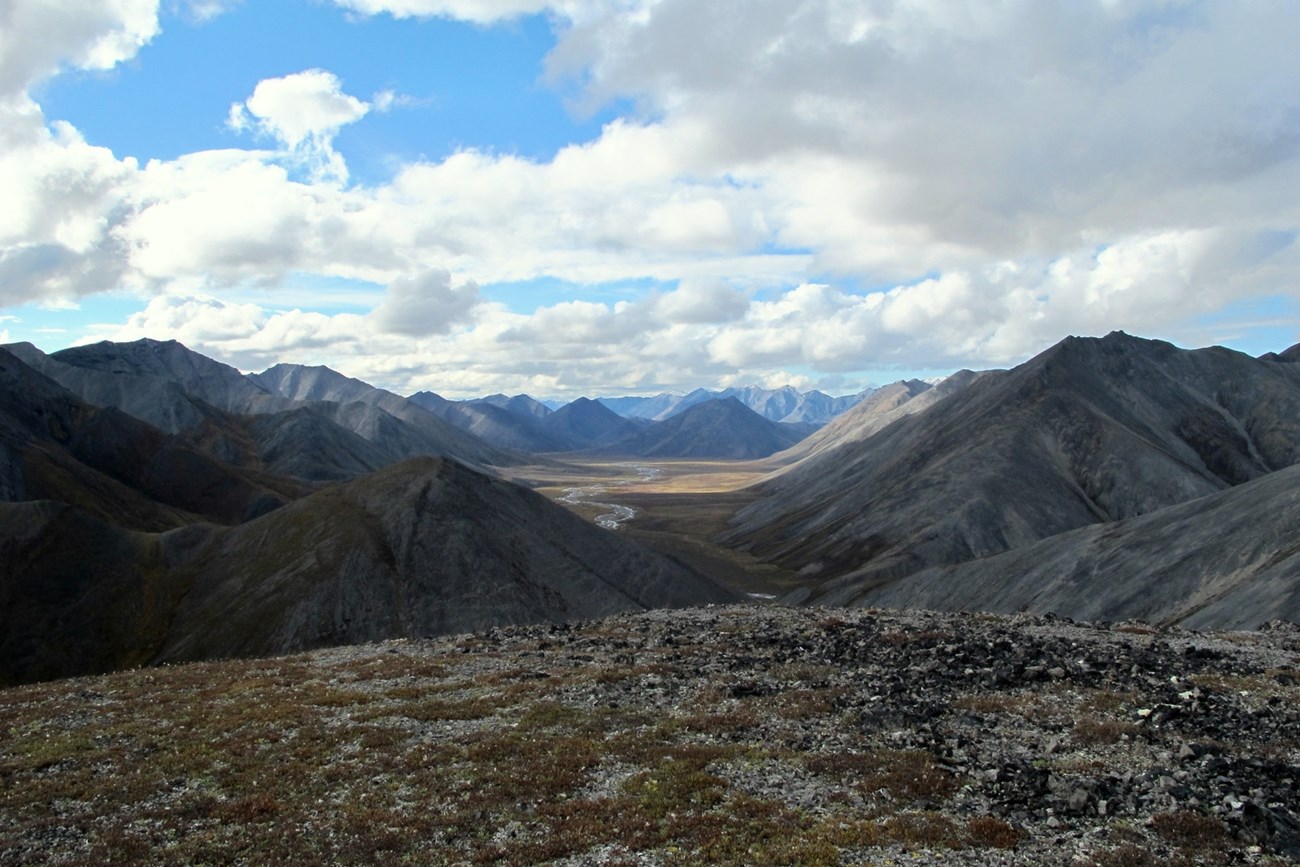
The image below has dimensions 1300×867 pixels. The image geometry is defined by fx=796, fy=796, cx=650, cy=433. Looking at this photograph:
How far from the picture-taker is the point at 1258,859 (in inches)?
551

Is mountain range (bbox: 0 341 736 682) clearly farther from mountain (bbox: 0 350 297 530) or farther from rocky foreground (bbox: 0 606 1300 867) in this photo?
rocky foreground (bbox: 0 606 1300 867)

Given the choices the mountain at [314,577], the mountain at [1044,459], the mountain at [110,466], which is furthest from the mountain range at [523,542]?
the mountain at [1044,459]

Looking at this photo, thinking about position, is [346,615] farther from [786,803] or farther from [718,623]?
[786,803]

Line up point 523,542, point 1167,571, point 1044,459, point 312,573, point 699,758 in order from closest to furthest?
point 699,758, point 1167,571, point 312,573, point 523,542, point 1044,459

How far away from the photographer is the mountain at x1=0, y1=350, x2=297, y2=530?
112 metres

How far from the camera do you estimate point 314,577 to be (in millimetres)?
79500

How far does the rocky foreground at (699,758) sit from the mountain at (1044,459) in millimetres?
82242

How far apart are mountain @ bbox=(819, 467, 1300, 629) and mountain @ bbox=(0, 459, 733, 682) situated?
3071 cm

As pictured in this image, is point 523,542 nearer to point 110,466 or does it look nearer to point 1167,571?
point 1167,571

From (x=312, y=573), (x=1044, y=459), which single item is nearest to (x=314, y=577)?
(x=312, y=573)

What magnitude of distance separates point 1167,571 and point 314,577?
7871 cm

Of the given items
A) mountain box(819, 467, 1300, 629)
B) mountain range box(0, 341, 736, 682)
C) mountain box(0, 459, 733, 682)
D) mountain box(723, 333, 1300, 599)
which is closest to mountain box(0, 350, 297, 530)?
mountain range box(0, 341, 736, 682)

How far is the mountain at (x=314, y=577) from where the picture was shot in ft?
242

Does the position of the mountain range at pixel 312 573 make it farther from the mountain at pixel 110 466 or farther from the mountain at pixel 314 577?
the mountain at pixel 110 466
